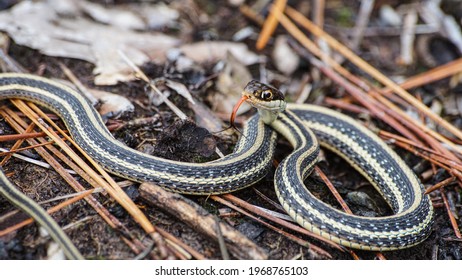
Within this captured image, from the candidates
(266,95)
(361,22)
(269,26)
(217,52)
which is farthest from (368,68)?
(266,95)

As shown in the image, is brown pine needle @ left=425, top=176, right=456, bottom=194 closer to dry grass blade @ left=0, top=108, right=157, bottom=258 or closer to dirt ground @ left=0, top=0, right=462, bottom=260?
dirt ground @ left=0, top=0, right=462, bottom=260

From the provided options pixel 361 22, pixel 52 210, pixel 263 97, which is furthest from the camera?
pixel 361 22

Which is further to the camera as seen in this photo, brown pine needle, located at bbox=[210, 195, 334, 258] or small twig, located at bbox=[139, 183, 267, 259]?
brown pine needle, located at bbox=[210, 195, 334, 258]

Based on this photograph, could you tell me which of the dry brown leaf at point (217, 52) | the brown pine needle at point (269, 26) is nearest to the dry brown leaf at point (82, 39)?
the dry brown leaf at point (217, 52)

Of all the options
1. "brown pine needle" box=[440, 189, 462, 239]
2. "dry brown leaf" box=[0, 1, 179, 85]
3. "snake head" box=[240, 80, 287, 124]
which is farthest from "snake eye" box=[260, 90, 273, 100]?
"brown pine needle" box=[440, 189, 462, 239]

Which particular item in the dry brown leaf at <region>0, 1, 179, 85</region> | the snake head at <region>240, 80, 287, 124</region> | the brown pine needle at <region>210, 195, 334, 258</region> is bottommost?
the brown pine needle at <region>210, 195, 334, 258</region>

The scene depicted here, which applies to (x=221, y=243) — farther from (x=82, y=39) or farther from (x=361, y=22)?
(x=361, y=22)

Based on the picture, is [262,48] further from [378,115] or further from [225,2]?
[378,115]
